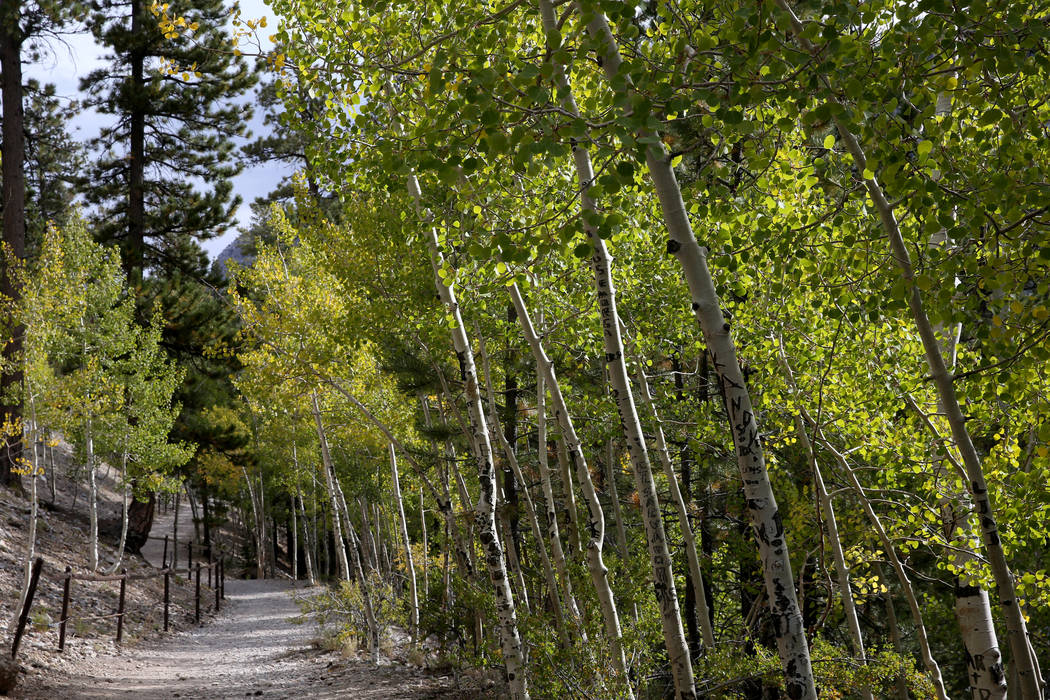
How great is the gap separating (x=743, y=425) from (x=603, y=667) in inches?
118

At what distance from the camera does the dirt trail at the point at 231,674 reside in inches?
364

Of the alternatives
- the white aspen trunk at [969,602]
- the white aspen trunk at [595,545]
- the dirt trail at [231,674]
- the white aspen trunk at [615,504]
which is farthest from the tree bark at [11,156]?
the white aspen trunk at [969,602]

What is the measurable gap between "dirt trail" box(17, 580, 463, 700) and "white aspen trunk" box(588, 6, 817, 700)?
7.16 meters

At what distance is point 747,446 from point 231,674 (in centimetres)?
1017

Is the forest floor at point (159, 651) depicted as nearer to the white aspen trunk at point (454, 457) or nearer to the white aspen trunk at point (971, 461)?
the white aspen trunk at point (454, 457)

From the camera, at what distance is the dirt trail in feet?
30.4

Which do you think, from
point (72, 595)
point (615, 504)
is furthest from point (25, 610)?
point (615, 504)

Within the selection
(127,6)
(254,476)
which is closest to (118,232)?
(127,6)

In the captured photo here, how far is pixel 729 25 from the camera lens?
2.77 meters

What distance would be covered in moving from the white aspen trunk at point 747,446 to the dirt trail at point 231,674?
7.16 metres

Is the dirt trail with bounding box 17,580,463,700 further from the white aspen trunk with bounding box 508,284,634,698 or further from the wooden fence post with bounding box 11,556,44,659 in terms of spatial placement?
the white aspen trunk with bounding box 508,284,634,698

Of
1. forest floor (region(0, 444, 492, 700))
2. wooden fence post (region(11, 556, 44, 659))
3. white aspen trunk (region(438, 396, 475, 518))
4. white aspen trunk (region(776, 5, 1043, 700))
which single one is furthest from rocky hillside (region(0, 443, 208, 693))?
white aspen trunk (region(776, 5, 1043, 700))

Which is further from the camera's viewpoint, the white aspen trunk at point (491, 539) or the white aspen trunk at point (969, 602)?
the white aspen trunk at point (491, 539)

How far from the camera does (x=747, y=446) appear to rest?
304cm
